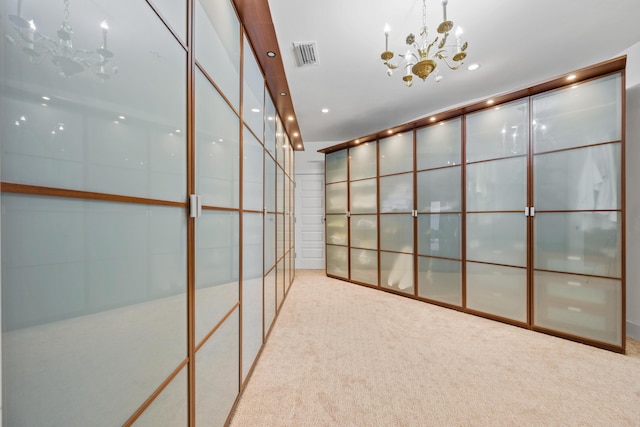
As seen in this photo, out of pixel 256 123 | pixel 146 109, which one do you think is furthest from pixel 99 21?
pixel 256 123

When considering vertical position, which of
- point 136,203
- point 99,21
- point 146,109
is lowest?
point 136,203

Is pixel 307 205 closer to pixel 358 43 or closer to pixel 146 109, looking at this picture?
pixel 358 43

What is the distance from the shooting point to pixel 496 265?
114 inches

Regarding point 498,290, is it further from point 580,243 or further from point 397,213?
point 397,213

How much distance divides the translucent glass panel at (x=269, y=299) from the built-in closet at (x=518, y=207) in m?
2.09

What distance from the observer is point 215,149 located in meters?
1.27

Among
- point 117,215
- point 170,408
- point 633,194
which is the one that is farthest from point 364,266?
point 117,215

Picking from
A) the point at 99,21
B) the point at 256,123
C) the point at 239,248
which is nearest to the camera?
the point at 99,21

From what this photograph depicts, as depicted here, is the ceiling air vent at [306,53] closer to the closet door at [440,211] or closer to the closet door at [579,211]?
the closet door at [440,211]

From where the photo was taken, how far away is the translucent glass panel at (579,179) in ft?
7.34

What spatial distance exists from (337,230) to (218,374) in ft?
12.2

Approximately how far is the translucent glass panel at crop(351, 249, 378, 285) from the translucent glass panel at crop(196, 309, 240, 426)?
3.02 metres

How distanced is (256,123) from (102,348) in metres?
1.78

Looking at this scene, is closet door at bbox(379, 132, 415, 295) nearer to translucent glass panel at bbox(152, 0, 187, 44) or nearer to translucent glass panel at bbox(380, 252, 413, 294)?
translucent glass panel at bbox(380, 252, 413, 294)
